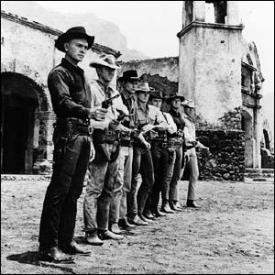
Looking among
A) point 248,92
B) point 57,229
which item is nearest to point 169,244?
point 57,229

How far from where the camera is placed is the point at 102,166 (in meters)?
4.07

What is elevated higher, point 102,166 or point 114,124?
point 114,124

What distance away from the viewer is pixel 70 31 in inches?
138

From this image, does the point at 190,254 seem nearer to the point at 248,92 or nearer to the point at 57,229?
the point at 57,229

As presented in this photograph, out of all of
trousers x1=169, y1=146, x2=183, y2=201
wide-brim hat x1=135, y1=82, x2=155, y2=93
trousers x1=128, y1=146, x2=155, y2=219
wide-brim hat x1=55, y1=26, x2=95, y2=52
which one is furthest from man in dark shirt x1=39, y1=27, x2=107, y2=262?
trousers x1=169, y1=146, x2=183, y2=201

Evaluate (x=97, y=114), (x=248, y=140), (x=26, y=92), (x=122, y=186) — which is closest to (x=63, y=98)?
(x=97, y=114)

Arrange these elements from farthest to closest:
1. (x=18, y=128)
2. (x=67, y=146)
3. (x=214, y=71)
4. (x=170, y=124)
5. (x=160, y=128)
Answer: (x=214, y=71)
(x=18, y=128)
(x=170, y=124)
(x=160, y=128)
(x=67, y=146)

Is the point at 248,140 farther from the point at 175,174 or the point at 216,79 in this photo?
the point at 175,174

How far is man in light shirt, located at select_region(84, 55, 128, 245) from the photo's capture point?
4016 mm

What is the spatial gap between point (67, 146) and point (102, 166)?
2.61 ft

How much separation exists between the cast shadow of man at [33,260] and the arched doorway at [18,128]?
430 inches

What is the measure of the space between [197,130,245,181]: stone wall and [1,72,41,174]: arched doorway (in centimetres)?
596

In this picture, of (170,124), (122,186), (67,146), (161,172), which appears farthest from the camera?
(170,124)

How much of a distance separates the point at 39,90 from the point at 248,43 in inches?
603
